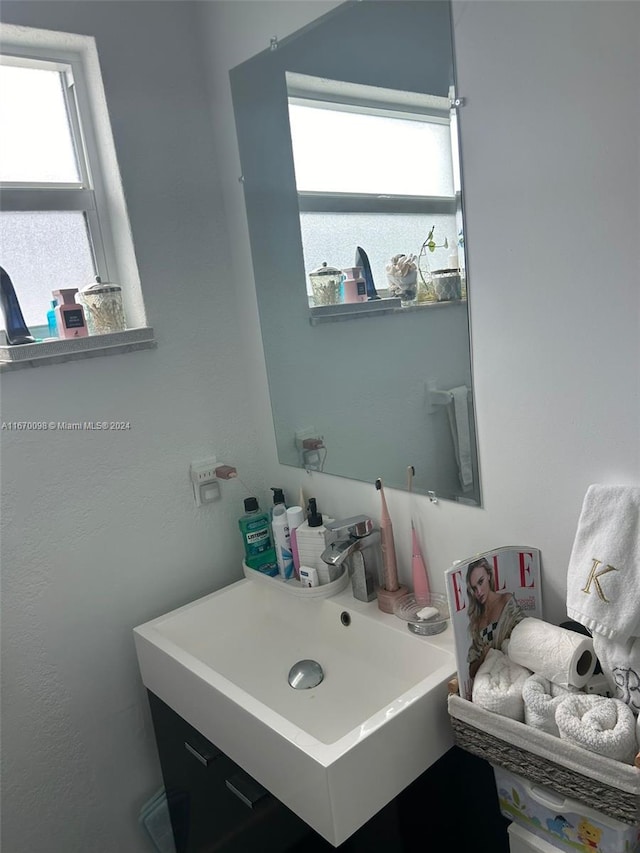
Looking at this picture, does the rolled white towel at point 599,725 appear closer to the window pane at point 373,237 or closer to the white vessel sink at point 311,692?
the white vessel sink at point 311,692

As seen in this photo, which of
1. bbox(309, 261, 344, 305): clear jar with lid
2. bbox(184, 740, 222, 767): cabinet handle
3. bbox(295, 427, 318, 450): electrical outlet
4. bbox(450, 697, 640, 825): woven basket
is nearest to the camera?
bbox(450, 697, 640, 825): woven basket

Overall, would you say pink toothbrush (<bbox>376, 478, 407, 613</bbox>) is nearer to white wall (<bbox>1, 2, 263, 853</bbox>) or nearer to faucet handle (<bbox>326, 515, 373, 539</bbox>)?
faucet handle (<bbox>326, 515, 373, 539</bbox>)

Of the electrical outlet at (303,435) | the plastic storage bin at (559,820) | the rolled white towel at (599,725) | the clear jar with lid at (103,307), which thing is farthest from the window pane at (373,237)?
the plastic storage bin at (559,820)

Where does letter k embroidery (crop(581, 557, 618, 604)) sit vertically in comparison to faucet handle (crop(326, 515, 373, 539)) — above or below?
above

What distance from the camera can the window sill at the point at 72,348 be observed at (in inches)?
54.3

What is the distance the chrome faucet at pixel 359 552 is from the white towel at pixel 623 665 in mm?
556

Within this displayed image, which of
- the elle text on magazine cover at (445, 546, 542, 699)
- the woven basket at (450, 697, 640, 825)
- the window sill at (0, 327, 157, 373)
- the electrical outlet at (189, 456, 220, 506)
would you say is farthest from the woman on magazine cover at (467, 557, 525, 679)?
the window sill at (0, 327, 157, 373)

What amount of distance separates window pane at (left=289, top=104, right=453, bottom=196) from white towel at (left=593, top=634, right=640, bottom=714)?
2.69 feet

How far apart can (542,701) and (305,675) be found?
1.99ft

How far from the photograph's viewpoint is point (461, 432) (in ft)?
4.25

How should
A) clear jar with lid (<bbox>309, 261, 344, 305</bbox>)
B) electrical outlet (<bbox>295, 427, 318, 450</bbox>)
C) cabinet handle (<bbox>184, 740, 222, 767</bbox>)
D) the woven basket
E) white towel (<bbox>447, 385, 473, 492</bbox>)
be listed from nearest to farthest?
the woven basket
white towel (<bbox>447, 385, 473, 492</bbox>)
cabinet handle (<bbox>184, 740, 222, 767</bbox>)
clear jar with lid (<bbox>309, 261, 344, 305</bbox>)
electrical outlet (<bbox>295, 427, 318, 450</bbox>)

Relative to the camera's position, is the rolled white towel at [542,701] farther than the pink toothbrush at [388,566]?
No

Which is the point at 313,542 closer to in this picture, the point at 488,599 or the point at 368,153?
the point at 488,599

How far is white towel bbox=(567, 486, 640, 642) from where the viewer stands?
1.00 m
